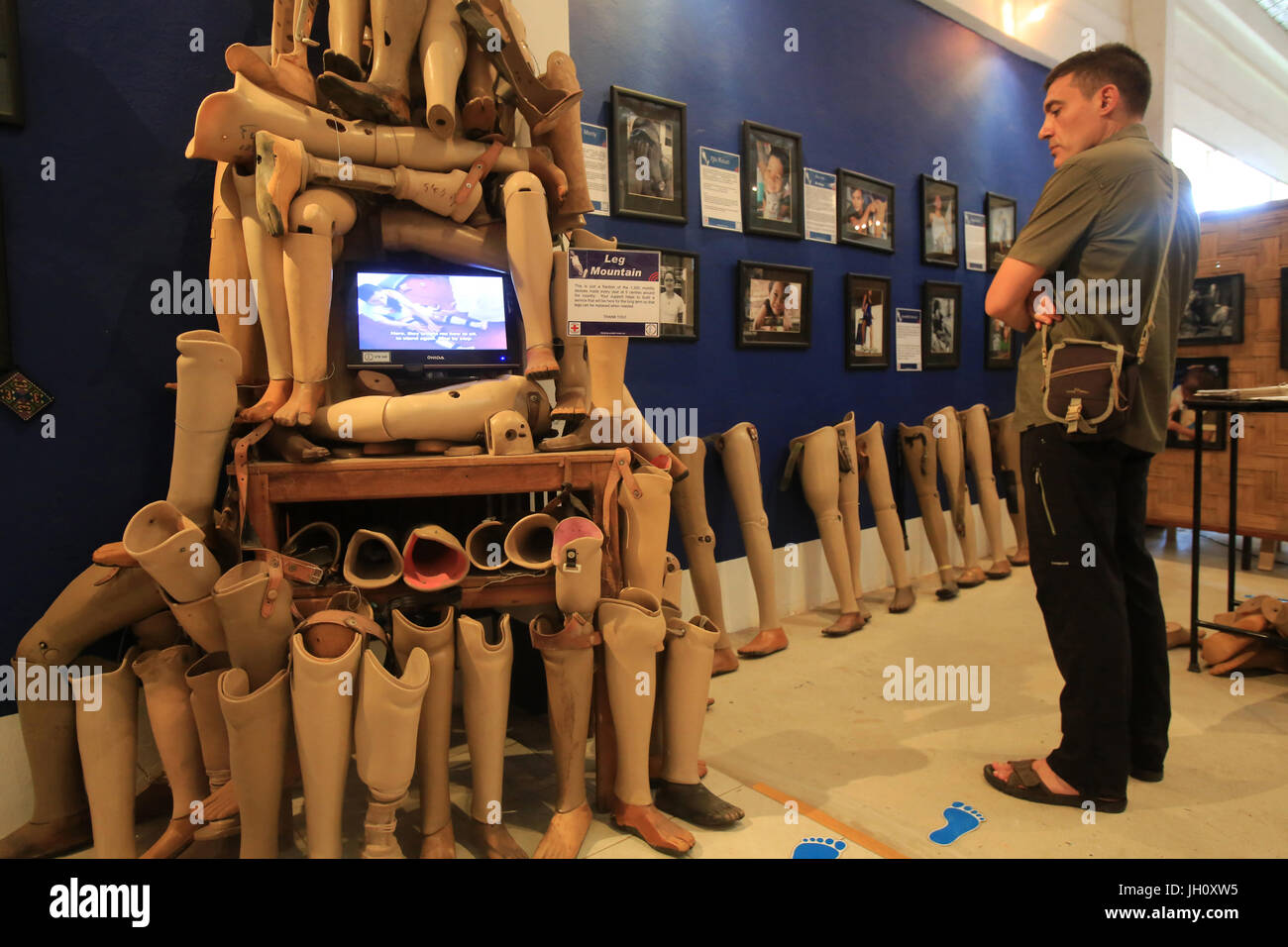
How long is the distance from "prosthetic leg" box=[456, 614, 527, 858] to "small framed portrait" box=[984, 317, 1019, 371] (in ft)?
14.2

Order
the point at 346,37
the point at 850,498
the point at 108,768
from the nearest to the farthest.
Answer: the point at 108,768
the point at 346,37
the point at 850,498

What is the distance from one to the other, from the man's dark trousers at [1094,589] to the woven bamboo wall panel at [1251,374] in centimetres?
332

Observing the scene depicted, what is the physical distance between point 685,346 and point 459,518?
1.30 meters

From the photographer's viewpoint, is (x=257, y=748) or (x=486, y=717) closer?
(x=257, y=748)

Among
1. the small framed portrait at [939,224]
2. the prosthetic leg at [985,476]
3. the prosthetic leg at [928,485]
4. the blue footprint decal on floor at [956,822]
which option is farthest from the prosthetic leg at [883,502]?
the blue footprint decal on floor at [956,822]

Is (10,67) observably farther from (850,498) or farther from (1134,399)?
(850,498)

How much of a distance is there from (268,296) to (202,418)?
39 cm

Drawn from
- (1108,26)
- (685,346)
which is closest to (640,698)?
(685,346)

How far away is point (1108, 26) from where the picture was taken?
5.79m

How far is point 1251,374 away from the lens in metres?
4.91

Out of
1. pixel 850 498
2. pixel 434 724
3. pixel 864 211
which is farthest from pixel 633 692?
pixel 864 211

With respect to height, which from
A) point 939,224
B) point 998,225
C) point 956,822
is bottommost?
point 956,822

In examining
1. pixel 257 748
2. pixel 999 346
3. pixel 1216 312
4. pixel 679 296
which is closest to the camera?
pixel 257 748

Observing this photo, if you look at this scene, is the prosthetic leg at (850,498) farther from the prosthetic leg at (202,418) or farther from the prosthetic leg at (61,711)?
the prosthetic leg at (61,711)
